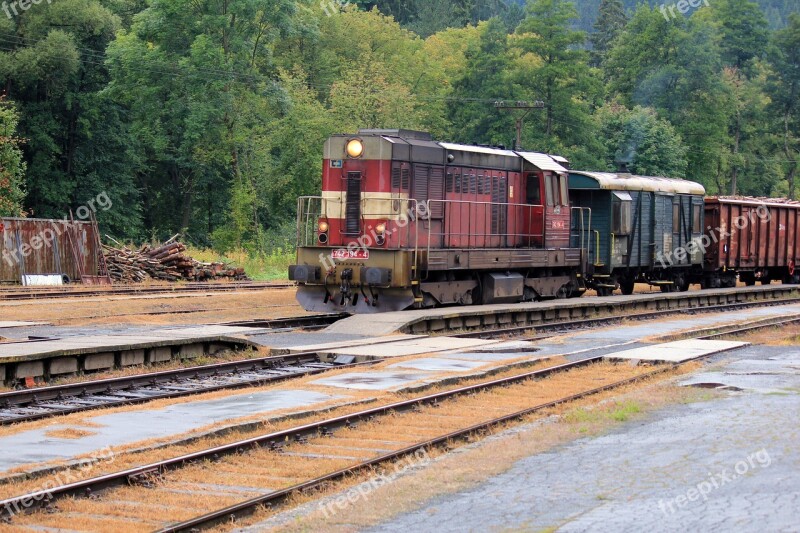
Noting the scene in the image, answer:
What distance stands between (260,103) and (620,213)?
97.6 ft

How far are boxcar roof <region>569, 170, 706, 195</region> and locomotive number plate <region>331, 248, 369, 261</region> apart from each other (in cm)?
1190

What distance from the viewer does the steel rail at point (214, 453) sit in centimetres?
844

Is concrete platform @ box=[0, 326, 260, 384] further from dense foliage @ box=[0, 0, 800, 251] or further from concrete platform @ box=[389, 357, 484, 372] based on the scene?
dense foliage @ box=[0, 0, 800, 251]

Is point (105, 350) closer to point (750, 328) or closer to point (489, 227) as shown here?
point (489, 227)

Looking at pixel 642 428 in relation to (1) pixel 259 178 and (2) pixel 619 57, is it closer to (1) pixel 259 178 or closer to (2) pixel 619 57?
(1) pixel 259 178

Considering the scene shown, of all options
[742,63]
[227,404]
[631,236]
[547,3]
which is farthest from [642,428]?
[742,63]

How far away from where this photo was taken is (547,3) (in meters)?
75.2

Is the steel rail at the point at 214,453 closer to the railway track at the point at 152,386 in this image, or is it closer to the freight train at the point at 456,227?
the railway track at the point at 152,386

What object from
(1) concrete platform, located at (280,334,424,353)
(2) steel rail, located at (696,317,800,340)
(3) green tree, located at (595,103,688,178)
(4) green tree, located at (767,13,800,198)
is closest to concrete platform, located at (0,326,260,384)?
(1) concrete platform, located at (280,334,424,353)

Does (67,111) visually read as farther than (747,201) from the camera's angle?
Yes

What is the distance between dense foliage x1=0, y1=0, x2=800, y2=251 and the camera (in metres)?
55.0

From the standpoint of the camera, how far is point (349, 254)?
24.0 metres

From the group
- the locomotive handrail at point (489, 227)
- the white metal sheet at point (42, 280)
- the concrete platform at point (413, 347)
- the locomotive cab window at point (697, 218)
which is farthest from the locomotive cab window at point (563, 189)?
the white metal sheet at point (42, 280)

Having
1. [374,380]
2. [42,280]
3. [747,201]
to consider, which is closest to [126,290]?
[42,280]
